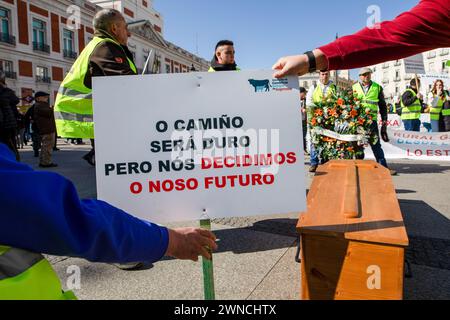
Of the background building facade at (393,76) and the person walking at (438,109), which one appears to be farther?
the background building facade at (393,76)

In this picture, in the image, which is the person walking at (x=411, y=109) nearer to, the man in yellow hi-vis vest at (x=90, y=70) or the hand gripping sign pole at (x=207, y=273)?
the man in yellow hi-vis vest at (x=90, y=70)

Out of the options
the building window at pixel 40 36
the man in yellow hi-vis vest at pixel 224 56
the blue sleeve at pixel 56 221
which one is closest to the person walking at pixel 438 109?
the man in yellow hi-vis vest at pixel 224 56

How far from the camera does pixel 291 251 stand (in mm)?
3061

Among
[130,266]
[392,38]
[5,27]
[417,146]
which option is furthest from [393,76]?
[392,38]

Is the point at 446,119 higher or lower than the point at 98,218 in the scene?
higher

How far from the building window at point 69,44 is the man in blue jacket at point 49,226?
123 feet

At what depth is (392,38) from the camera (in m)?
1.59

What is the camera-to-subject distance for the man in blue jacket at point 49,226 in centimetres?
81

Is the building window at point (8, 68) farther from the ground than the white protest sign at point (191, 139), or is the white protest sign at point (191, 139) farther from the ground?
the building window at point (8, 68)

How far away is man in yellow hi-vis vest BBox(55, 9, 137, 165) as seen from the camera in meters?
2.73

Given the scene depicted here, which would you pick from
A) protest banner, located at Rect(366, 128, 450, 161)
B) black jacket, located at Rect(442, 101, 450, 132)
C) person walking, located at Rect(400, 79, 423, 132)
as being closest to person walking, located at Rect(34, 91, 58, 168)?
protest banner, located at Rect(366, 128, 450, 161)

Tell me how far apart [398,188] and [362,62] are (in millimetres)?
4495

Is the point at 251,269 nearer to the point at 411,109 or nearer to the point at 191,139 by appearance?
the point at 191,139

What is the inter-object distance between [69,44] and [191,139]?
38.3 meters
